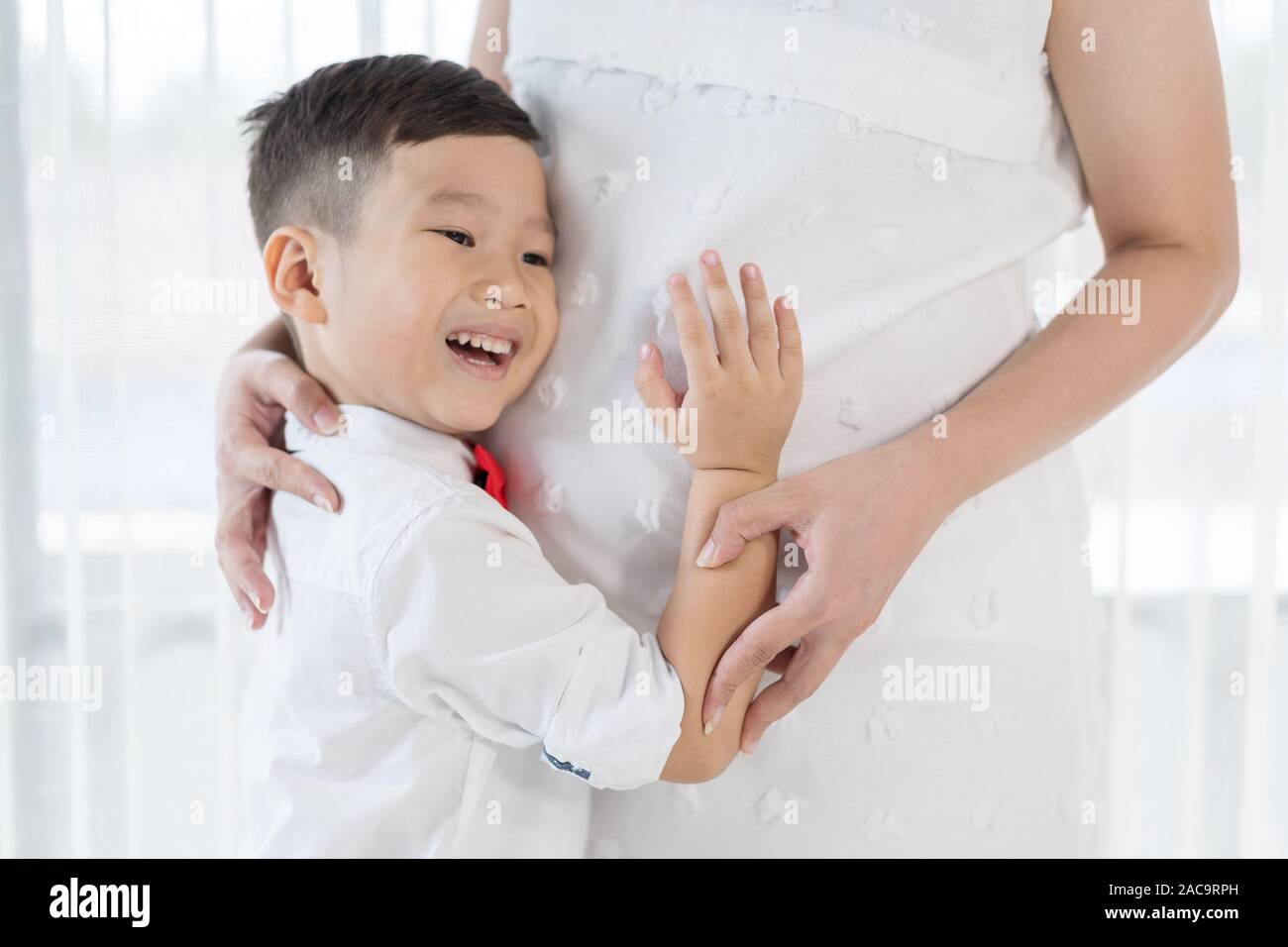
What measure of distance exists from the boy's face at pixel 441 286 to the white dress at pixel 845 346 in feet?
0.17

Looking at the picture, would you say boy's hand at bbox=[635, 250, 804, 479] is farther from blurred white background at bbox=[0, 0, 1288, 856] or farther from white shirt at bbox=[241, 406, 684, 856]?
blurred white background at bbox=[0, 0, 1288, 856]

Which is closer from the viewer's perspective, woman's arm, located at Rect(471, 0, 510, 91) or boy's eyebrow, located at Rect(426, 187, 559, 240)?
boy's eyebrow, located at Rect(426, 187, 559, 240)

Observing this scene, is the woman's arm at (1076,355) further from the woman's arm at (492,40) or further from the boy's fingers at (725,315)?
the woman's arm at (492,40)

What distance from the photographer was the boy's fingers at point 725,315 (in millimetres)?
750

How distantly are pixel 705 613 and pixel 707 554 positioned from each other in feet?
0.14

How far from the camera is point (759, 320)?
752 millimetres

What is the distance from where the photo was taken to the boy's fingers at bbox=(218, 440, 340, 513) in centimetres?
79

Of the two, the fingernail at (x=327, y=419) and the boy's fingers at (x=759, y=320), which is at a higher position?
the boy's fingers at (x=759, y=320)

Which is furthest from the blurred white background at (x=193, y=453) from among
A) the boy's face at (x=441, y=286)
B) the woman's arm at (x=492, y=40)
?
the boy's face at (x=441, y=286)

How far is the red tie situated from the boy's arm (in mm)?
150

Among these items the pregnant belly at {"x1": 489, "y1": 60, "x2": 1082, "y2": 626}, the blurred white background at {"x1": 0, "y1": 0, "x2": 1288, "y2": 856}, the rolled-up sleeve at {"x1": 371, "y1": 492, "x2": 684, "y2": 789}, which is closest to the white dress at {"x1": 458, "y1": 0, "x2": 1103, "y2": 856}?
the pregnant belly at {"x1": 489, "y1": 60, "x2": 1082, "y2": 626}

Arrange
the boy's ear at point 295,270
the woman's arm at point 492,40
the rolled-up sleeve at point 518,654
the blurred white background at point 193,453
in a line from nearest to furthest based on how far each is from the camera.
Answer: the rolled-up sleeve at point 518,654 → the boy's ear at point 295,270 → the woman's arm at point 492,40 → the blurred white background at point 193,453

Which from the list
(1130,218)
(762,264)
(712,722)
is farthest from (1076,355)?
(712,722)
